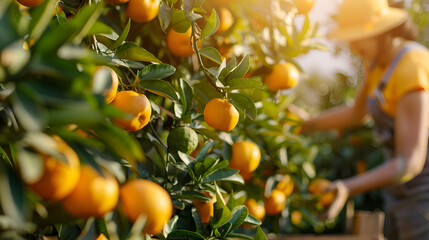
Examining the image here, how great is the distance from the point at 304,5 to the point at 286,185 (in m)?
0.64

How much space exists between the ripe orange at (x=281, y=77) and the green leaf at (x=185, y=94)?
0.32 meters

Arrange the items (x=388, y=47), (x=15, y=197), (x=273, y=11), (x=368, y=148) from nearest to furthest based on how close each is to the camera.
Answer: (x=15, y=197), (x=273, y=11), (x=388, y=47), (x=368, y=148)

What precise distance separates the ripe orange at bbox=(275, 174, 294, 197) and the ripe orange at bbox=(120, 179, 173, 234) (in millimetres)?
867

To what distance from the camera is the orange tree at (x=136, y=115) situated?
0.40m

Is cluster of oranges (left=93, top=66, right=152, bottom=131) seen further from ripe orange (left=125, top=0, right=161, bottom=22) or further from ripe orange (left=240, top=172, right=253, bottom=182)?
ripe orange (left=240, top=172, right=253, bottom=182)

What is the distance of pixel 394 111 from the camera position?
5.55 ft

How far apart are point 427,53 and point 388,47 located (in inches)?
A: 7.9

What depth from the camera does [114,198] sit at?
0.48m


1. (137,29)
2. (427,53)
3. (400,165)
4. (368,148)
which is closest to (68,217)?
(137,29)

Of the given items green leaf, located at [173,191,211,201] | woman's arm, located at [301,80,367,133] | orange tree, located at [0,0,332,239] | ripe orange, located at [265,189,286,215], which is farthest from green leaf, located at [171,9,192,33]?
woman's arm, located at [301,80,367,133]

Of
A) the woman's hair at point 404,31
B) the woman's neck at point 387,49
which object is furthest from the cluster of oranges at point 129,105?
the woman's hair at point 404,31

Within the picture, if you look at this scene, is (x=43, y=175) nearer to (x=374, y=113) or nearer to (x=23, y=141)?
(x=23, y=141)

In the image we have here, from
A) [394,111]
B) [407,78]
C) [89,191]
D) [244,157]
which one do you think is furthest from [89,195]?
[394,111]

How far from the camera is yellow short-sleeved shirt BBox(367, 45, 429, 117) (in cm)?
148
